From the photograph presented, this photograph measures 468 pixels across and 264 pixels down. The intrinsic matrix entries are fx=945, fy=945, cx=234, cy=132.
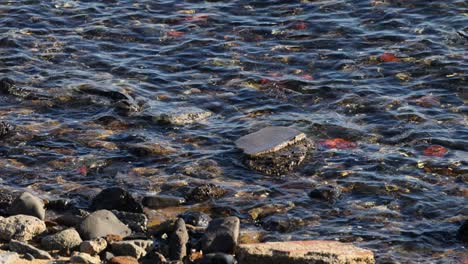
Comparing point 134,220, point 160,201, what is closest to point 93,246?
point 134,220

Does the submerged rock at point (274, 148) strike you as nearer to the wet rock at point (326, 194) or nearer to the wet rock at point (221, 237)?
the wet rock at point (326, 194)

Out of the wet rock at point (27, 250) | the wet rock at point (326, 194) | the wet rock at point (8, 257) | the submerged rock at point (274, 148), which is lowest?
the wet rock at point (326, 194)

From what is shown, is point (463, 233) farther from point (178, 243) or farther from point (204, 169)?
point (204, 169)

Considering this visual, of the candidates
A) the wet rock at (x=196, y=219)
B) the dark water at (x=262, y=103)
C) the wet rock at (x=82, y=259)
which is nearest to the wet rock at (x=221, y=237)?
the wet rock at (x=196, y=219)

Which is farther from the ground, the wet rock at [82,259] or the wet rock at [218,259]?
the wet rock at [82,259]

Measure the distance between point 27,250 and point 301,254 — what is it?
9.45 feet

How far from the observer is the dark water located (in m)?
11.9

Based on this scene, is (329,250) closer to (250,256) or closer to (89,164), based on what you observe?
(250,256)

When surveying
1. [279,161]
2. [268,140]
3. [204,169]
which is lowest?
→ [204,169]

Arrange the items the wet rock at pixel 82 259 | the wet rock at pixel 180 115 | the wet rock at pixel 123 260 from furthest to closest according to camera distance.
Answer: the wet rock at pixel 180 115, the wet rock at pixel 123 260, the wet rock at pixel 82 259

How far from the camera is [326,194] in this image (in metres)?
12.0

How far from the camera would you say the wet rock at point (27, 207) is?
11.1 meters

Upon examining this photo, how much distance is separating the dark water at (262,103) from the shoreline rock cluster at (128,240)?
2.67ft

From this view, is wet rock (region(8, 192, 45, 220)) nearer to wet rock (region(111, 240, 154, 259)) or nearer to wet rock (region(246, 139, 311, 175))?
wet rock (region(111, 240, 154, 259))
